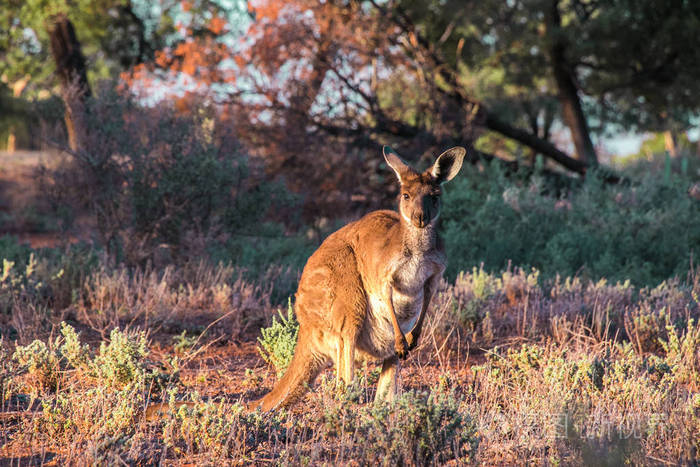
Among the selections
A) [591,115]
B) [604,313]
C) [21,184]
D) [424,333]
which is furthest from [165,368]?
[591,115]

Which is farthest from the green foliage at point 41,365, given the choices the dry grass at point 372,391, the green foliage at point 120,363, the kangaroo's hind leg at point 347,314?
the kangaroo's hind leg at point 347,314

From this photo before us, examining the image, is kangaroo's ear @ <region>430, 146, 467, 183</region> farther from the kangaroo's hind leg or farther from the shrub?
the shrub

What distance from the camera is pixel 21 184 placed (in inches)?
701

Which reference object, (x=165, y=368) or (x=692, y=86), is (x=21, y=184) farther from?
(x=692, y=86)

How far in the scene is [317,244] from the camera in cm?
1118

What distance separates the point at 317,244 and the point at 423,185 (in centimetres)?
746

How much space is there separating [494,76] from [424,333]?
2294 cm

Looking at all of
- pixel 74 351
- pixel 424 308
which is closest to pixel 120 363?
pixel 74 351

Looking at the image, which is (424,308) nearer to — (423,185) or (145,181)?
(423,185)

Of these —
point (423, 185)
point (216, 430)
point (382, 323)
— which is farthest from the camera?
point (382, 323)

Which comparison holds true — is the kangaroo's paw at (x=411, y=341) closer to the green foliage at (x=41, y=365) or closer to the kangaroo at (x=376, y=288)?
the kangaroo at (x=376, y=288)

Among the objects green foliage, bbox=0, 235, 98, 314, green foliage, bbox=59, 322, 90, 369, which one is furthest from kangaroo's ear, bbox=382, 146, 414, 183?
green foliage, bbox=0, 235, 98, 314

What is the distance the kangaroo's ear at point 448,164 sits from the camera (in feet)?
12.5

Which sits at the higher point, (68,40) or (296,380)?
(68,40)
